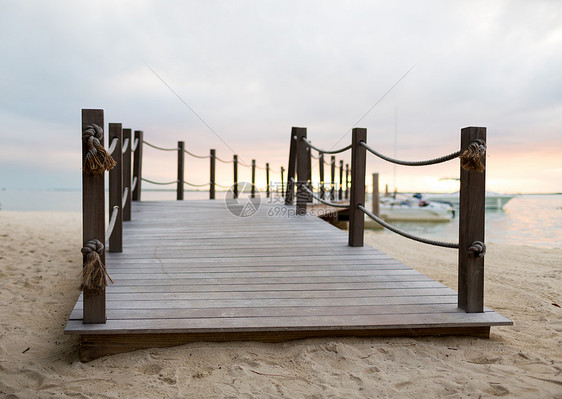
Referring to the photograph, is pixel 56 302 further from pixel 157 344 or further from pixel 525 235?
pixel 525 235

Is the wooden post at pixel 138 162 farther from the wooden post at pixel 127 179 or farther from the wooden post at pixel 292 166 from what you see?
the wooden post at pixel 292 166

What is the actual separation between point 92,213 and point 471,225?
2.03m

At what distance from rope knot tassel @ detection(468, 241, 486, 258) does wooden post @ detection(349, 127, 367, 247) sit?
58.6 inches

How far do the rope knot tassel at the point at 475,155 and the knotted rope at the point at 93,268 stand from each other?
1.93m

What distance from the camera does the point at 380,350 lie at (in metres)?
2.03

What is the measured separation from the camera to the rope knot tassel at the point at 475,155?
6.72 ft

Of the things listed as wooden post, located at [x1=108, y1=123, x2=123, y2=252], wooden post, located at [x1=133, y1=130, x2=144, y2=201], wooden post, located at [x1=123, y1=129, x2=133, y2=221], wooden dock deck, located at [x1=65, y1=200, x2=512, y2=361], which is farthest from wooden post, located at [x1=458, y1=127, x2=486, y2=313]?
wooden post, located at [x1=133, y1=130, x2=144, y2=201]

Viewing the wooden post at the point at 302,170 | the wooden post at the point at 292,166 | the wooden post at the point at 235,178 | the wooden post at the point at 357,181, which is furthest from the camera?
the wooden post at the point at 235,178

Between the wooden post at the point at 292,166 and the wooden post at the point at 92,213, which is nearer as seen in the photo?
the wooden post at the point at 92,213

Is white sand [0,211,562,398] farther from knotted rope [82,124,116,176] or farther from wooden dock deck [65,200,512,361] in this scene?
knotted rope [82,124,116,176]

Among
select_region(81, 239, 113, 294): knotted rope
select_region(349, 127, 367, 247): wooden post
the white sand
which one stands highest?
select_region(349, 127, 367, 247): wooden post

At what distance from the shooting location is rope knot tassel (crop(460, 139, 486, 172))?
2.05 metres

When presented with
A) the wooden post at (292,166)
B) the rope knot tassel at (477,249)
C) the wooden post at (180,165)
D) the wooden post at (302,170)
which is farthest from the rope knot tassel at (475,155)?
the wooden post at (180,165)

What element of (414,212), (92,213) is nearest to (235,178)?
(92,213)
